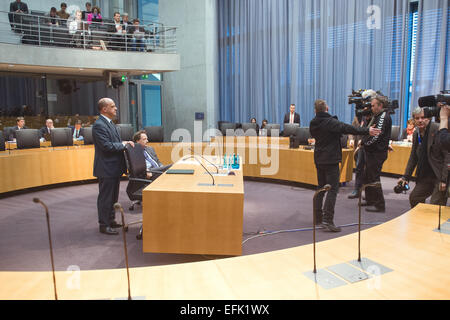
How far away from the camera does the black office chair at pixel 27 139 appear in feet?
22.2

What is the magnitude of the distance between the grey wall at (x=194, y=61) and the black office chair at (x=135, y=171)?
791cm

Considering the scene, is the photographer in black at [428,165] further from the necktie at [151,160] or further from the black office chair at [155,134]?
the black office chair at [155,134]

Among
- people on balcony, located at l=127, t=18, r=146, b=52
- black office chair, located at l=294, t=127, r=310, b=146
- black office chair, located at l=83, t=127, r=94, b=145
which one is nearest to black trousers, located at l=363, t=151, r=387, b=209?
black office chair, located at l=294, t=127, r=310, b=146

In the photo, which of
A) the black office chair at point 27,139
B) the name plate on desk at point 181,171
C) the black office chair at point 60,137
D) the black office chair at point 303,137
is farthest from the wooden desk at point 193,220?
the black office chair at point 27,139

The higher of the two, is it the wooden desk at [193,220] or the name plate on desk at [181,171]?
the name plate on desk at [181,171]

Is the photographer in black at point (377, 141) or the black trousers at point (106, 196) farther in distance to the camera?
the photographer in black at point (377, 141)

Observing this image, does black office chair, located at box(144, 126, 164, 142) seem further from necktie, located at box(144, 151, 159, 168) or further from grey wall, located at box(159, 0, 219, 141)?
grey wall, located at box(159, 0, 219, 141)

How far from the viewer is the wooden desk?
126 inches

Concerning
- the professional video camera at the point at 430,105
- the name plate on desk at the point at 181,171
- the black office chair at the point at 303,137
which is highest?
the professional video camera at the point at 430,105

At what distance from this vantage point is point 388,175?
754cm

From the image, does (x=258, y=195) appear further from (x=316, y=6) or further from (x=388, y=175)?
(x=316, y=6)

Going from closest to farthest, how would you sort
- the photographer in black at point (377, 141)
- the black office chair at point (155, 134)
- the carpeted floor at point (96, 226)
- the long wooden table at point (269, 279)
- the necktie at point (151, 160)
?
the long wooden table at point (269, 279)
the carpeted floor at point (96, 226)
the photographer in black at point (377, 141)
the necktie at point (151, 160)
the black office chair at point (155, 134)

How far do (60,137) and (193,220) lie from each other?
496cm

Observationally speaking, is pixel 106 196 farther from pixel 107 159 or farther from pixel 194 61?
pixel 194 61
